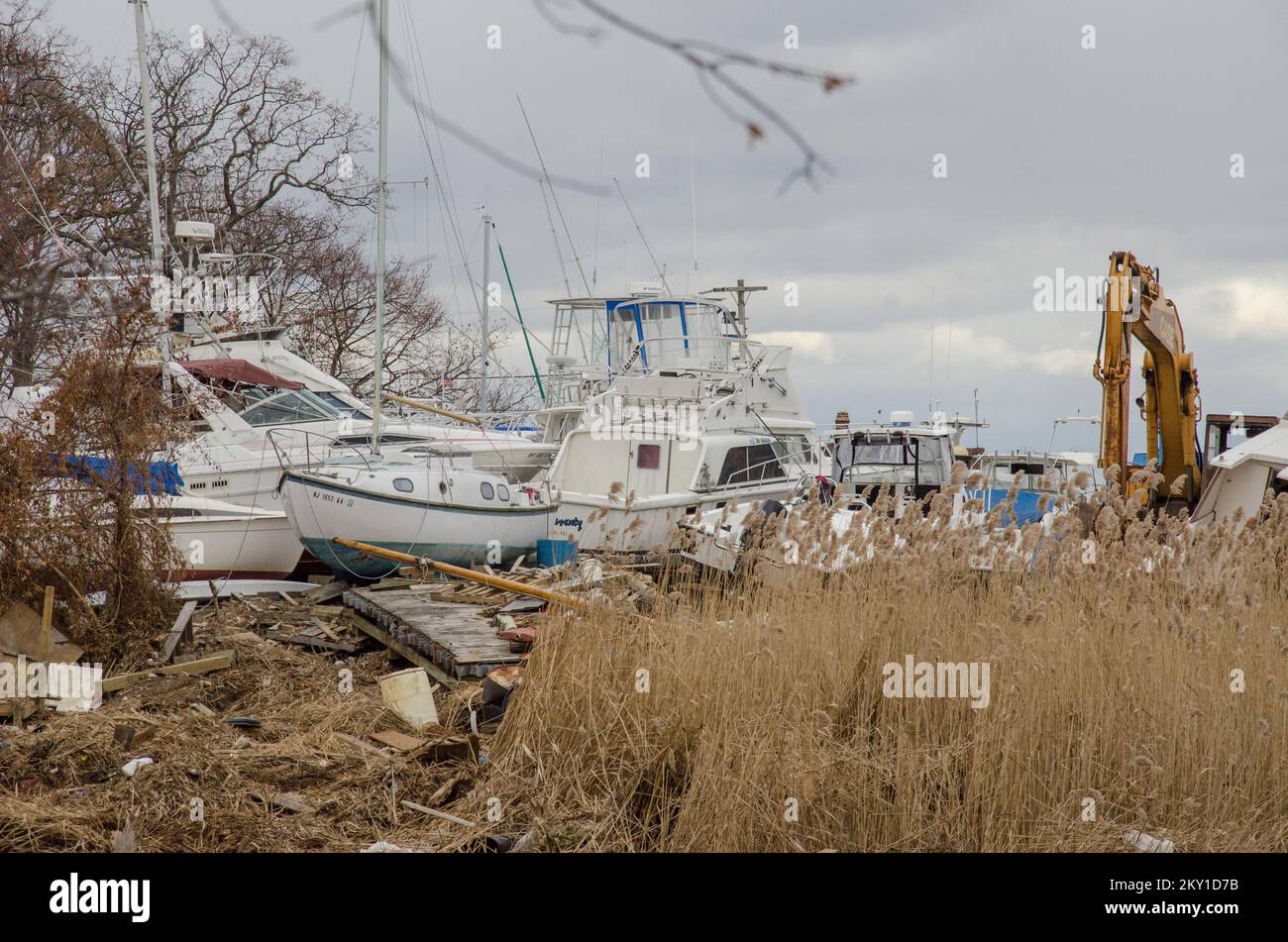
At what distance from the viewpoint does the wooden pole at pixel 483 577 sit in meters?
7.43

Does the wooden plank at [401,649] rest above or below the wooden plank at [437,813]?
above

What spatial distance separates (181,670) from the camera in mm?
9430

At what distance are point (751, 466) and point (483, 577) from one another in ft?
30.2

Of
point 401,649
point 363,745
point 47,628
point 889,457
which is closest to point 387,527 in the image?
point 401,649

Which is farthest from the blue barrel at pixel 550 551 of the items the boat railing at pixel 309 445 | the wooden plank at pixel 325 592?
the wooden plank at pixel 325 592

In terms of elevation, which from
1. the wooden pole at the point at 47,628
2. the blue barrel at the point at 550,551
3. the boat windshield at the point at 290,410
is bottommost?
the blue barrel at the point at 550,551

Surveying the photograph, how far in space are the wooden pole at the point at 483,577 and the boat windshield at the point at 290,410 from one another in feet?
16.9

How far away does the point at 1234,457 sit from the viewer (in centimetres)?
1593

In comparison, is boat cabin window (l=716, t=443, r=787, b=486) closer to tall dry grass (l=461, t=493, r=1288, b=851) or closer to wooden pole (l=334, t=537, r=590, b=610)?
wooden pole (l=334, t=537, r=590, b=610)

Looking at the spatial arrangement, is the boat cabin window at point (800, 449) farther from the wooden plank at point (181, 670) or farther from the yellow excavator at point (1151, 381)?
the wooden plank at point (181, 670)

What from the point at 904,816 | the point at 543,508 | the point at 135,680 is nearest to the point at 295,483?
the point at 543,508

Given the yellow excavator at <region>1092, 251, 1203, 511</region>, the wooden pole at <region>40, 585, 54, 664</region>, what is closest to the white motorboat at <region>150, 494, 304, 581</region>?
the wooden pole at <region>40, 585, 54, 664</region>

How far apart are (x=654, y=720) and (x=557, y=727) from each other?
548mm
